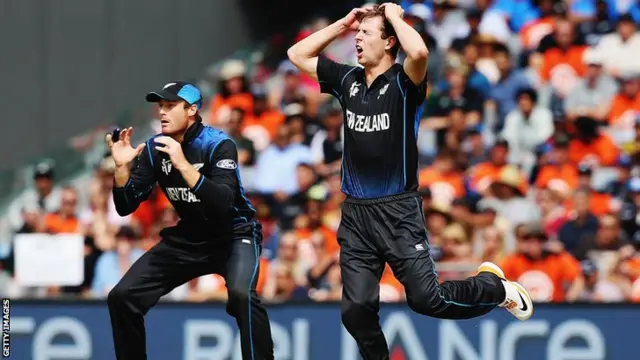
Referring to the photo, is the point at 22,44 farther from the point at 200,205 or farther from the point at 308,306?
the point at 200,205

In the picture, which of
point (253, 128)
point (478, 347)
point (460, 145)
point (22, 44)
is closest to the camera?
point (478, 347)

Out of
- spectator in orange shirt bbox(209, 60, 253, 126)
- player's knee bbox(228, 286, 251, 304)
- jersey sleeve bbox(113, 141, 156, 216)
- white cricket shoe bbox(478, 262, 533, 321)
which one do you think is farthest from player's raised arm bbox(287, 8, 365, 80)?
spectator in orange shirt bbox(209, 60, 253, 126)

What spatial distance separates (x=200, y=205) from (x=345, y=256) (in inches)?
40.9

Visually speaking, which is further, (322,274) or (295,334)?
(322,274)

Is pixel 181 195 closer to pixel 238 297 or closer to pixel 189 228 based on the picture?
pixel 189 228

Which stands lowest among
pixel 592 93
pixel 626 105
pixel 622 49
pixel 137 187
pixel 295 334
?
pixel 295 334

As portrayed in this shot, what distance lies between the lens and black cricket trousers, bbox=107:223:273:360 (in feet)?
30.1

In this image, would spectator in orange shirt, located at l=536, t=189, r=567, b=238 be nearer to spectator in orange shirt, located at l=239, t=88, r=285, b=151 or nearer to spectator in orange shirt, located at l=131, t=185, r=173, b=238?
spectator in orange shirt, located at l=239, t=88, r=285, b=151

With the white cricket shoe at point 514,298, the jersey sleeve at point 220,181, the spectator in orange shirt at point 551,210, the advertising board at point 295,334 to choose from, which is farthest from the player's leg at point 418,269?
the spectator in orange shirt at point 551,210

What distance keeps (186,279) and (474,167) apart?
5600 mm

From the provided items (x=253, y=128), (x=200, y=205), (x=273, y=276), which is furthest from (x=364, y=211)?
(x=253, y=128)

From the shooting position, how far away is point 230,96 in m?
16.5

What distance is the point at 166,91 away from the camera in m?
9.30
